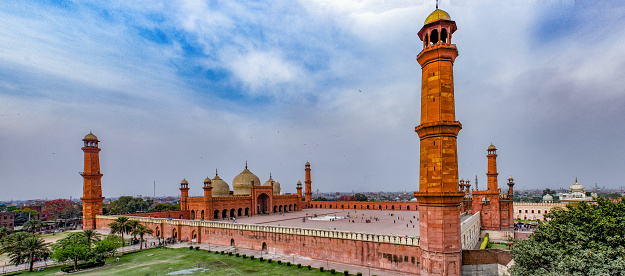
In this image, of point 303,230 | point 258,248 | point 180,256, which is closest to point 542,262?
point 303,230

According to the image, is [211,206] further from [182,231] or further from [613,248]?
[613,248]

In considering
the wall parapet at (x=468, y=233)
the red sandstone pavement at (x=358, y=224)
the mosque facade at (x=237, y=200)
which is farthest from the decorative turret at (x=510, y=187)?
A: the mosque facade at (x=237, y=200)

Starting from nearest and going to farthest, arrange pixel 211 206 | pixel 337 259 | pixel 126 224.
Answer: pixel 337 259 → pixel 126 224 → pixel 211 206

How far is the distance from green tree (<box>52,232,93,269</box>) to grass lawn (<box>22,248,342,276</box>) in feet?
4.32

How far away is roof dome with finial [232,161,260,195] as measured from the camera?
178ft

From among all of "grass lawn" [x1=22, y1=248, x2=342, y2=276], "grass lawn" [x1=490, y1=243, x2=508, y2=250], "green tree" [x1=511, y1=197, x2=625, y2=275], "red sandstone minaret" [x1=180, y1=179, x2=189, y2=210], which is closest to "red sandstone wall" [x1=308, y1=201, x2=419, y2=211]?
"grass lawn" [x1=490, y1=243, x2=508, y2=250]

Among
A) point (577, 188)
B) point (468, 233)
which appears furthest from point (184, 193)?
point (577, 188)

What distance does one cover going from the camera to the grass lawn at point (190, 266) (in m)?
23.5

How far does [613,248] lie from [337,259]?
16422 mm

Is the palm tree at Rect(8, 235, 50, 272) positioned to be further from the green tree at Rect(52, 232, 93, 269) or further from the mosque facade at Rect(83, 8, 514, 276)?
the mosque facade at Rect(83, 8, 514, 276)

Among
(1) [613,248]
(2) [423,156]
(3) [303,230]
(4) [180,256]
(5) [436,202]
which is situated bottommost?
(4) [180,256]

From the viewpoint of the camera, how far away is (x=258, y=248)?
3048 centimetres

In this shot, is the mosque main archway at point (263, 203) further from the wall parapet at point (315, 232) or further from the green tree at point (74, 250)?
the green tree at point (74, 250)

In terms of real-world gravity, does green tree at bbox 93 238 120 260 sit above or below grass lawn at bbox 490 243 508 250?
above
